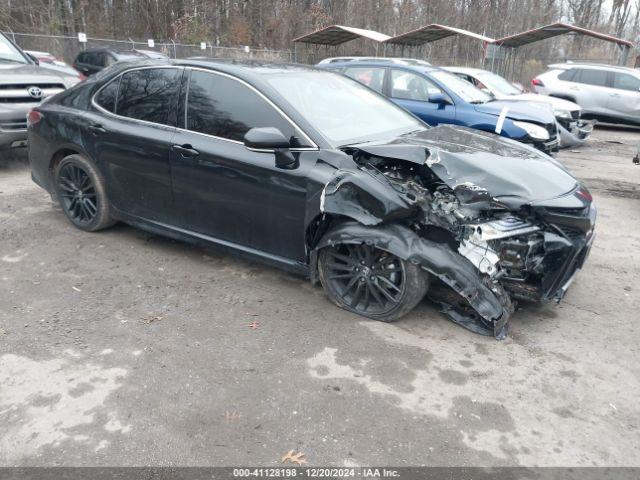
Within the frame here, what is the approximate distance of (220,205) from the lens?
13.3 feet

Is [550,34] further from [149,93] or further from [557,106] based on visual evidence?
[149,93]

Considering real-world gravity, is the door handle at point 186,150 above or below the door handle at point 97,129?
below

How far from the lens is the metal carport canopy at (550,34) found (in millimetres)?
17703

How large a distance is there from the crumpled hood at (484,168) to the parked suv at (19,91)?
5.50 meters

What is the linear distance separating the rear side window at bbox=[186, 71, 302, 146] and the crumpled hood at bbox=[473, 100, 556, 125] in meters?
5.27

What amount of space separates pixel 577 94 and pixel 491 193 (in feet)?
42.6

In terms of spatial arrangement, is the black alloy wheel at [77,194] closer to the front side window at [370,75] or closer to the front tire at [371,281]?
the front tire at [371,281]

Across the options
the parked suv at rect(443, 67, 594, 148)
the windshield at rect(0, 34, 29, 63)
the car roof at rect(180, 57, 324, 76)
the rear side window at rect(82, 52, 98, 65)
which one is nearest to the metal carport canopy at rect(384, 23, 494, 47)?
the parked suv at rect(443, 67, 594, 148)

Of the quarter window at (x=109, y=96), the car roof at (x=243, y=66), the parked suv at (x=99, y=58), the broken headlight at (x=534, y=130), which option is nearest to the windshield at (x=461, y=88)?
the broken headlight at (x=534, y=130)

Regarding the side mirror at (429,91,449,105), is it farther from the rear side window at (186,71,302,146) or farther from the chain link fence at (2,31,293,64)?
the chain link fence at (2,31,293,64)

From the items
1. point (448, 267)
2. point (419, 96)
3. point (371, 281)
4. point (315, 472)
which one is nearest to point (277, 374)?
point (315, 472)

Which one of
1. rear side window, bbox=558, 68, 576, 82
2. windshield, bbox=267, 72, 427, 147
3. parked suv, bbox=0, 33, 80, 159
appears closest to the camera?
windshield, bbox=267, 72, 427, 147

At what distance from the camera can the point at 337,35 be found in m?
19.7

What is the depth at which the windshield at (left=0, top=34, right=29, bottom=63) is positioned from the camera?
8.02 meters
